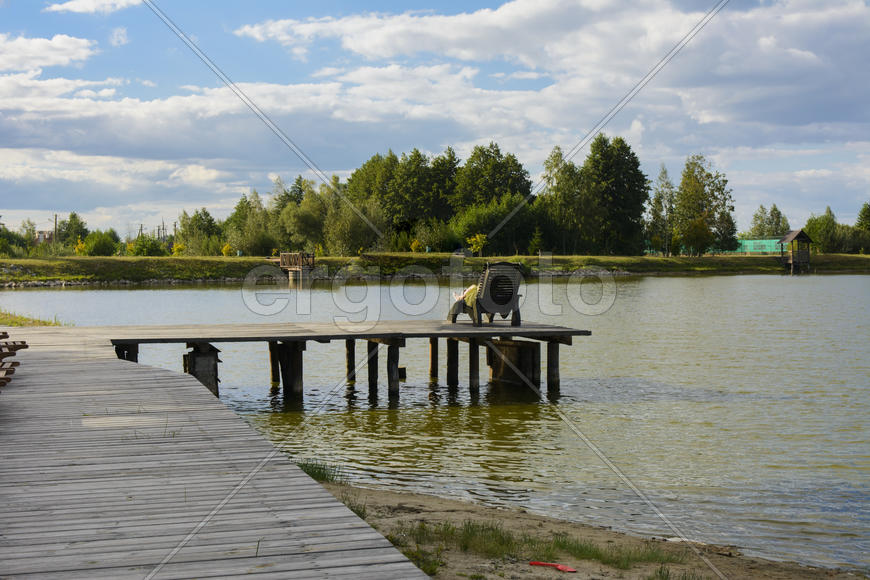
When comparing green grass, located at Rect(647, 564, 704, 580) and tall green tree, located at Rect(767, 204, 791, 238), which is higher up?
tall green tree, located at Rect(767, 204, 791, 238)

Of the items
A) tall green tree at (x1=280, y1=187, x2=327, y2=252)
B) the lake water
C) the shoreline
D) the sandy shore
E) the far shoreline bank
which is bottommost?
the lake water

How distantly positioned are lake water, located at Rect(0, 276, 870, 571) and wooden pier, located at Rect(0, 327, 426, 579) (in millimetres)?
2974

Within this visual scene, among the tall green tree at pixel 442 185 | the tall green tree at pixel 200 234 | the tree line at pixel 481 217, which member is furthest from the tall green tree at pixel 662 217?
the tall green tree at pixel 200 234

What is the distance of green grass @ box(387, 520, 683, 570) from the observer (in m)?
6.07

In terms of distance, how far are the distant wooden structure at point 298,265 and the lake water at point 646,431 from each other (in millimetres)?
39336

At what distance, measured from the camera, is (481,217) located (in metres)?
76.3

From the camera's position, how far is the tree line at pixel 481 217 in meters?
75.2

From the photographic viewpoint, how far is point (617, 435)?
1214 cm

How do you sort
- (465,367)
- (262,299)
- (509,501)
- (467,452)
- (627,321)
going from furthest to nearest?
(262,299) < (627,321) < (465,367) < (467,452) < (509,501)

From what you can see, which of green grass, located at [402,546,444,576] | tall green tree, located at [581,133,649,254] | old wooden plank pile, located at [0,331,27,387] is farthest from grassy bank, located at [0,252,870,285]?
green grass, located at [402,546,444,576]

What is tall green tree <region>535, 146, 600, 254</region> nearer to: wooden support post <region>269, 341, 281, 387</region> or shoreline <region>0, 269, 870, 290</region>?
shoreline <region>0, 269, 870, 290</region>

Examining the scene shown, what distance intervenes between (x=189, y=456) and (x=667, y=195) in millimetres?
94287

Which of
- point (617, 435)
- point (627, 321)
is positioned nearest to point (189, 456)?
point (617, 435)

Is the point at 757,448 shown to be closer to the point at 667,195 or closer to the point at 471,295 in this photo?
the point at 471,295
